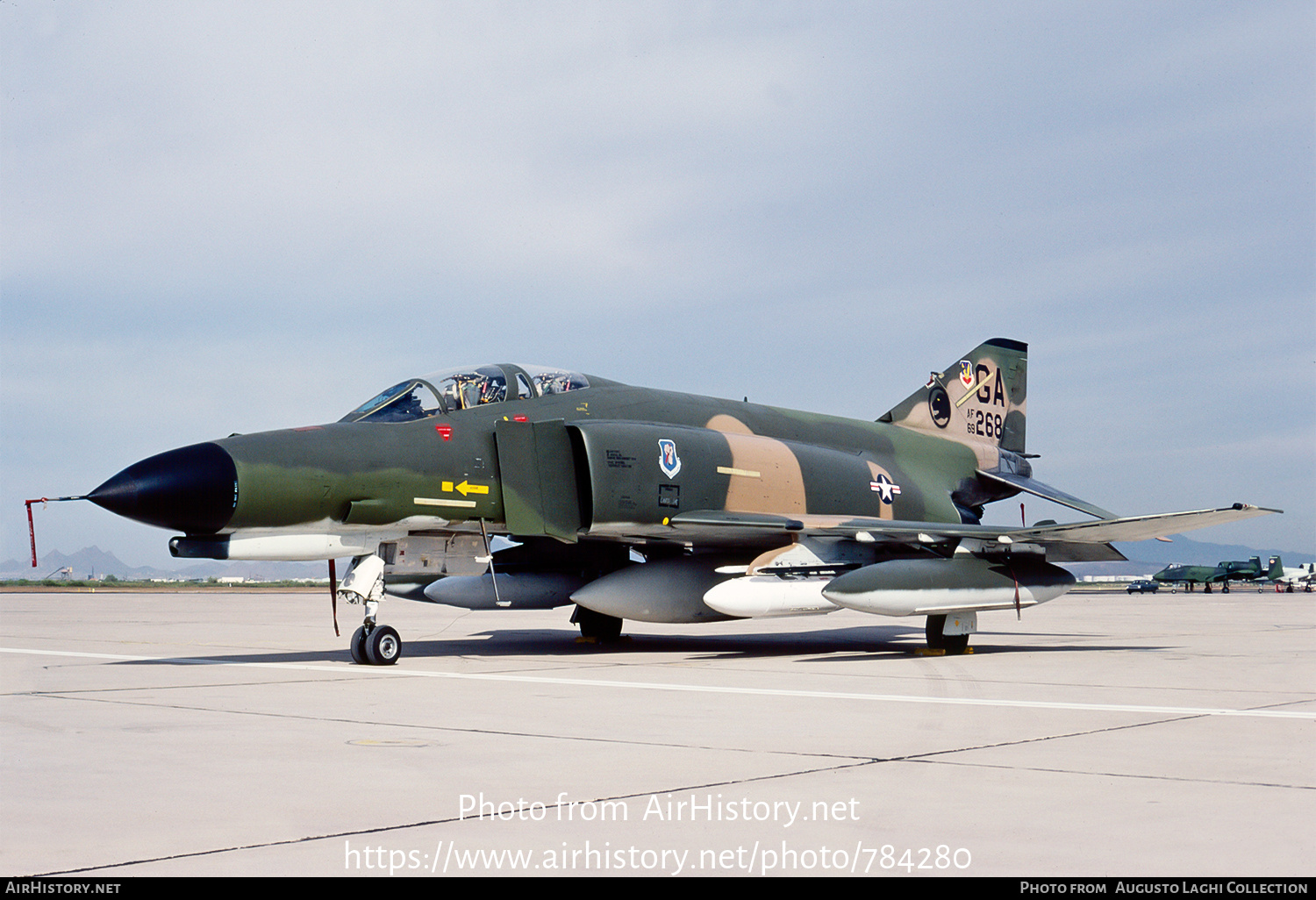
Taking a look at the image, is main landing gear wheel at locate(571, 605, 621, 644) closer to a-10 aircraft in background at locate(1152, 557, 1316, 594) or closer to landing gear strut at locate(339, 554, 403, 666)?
landing gear strut at locate(339, 554, 403, 666)

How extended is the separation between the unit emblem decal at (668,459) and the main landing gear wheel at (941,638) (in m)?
3.27

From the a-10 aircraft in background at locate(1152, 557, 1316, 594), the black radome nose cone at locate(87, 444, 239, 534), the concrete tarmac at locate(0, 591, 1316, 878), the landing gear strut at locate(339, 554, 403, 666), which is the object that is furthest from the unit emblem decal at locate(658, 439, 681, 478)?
the a-10 aircraft in background at locate(1152, 557, 1316, 594)

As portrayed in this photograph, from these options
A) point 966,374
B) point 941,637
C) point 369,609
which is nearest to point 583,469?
point 369,609

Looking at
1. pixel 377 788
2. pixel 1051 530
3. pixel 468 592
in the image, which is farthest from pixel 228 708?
pixel 1051 530

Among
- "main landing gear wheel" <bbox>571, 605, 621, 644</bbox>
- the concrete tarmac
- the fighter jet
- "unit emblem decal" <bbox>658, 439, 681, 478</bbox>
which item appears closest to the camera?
the concrete tarmac

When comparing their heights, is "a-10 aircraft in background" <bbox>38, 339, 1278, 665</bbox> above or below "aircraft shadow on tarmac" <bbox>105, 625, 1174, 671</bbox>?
above

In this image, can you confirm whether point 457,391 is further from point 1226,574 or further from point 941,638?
point 1226,574

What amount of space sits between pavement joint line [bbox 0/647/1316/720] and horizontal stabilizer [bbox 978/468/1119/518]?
9645 millimetres

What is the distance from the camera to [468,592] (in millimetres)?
13664

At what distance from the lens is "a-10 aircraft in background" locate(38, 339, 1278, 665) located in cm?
1031

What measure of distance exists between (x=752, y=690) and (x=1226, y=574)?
5673cm

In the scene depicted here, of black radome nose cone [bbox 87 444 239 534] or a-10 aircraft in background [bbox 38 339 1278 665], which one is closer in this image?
black radome nose cone [bbox 87 444 239 534]
